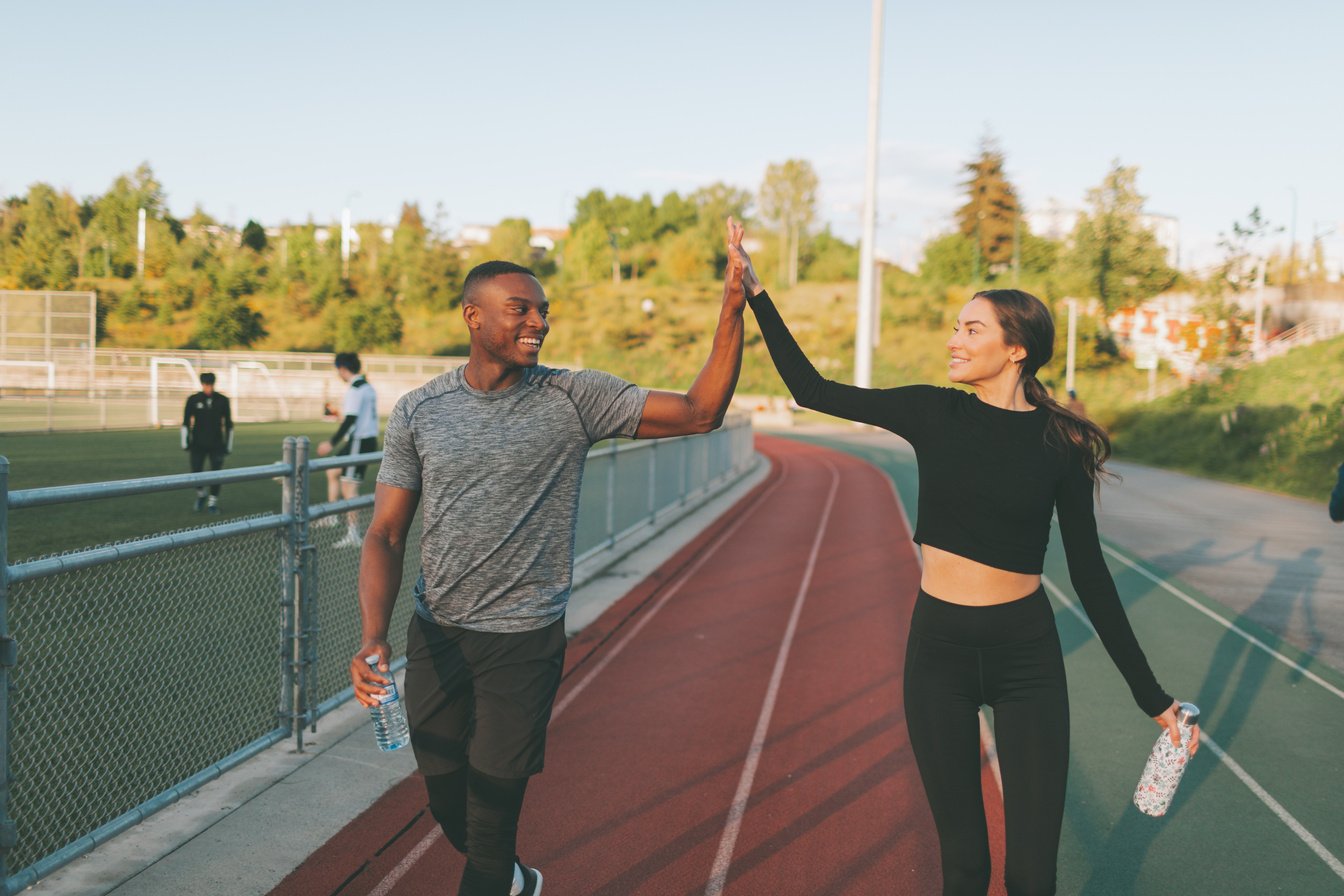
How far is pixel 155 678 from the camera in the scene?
19.3 ft

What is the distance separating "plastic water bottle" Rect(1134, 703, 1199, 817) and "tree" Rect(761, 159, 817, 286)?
96.4 m

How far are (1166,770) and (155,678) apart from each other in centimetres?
513

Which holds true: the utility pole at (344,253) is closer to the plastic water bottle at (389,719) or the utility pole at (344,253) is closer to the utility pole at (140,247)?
the utility pole at (140,247)

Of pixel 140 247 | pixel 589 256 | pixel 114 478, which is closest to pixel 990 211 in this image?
pixel 589 256

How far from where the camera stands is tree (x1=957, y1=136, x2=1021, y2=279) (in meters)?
88.7

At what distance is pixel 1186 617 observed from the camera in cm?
979

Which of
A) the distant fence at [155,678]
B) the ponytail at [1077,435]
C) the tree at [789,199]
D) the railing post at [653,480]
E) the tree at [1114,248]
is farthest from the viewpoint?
the tree at [789,199]

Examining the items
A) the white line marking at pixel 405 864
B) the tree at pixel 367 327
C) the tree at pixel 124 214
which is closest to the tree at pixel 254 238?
the tree at pixel 124 214

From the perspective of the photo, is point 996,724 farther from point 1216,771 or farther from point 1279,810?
point 1216,771

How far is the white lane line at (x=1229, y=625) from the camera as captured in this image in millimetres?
7664

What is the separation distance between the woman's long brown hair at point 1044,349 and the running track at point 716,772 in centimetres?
214

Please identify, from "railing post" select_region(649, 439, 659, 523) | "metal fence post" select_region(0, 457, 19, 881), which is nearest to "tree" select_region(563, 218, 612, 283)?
"railing post" select_region(649, 439, 659, 523)

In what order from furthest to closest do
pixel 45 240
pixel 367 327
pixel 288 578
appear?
pixel 45 240
pixel 367 327
pixel 288 578

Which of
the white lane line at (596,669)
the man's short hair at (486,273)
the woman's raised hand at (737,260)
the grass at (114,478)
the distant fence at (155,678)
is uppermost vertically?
the woman's raised hand at (737,260)
